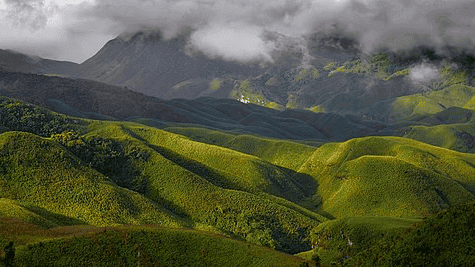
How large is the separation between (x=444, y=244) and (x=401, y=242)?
7046 millimetres

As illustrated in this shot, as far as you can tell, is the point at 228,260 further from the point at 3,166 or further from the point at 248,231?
the point at 3,166

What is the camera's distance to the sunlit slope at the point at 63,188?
15612 cm

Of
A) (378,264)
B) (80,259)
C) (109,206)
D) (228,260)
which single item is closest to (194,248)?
(228,260)

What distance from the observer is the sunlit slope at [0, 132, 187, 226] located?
156m

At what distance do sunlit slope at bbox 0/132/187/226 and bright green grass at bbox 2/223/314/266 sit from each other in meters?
54.7

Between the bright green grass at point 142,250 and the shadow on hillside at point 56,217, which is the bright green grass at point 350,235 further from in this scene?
the shadow on hillside at point 56,217

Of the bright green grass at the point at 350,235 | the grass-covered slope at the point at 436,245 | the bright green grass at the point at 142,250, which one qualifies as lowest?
the bright green grass at the point at 350,235

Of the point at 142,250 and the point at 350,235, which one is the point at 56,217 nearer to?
the point at 142,250

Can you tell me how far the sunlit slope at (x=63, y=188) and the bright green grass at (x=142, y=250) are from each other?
5472 cm

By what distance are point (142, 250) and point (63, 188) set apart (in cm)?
7933

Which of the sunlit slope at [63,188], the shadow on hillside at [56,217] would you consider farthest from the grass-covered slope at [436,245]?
the sunlit slope at [63,188]

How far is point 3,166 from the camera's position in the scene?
16725 cm

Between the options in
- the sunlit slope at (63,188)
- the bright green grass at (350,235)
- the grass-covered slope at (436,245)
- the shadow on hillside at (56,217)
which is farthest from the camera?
the sunlit slope at (63,188)

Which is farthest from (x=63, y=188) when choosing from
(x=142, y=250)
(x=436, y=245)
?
(x=436, y=245)
